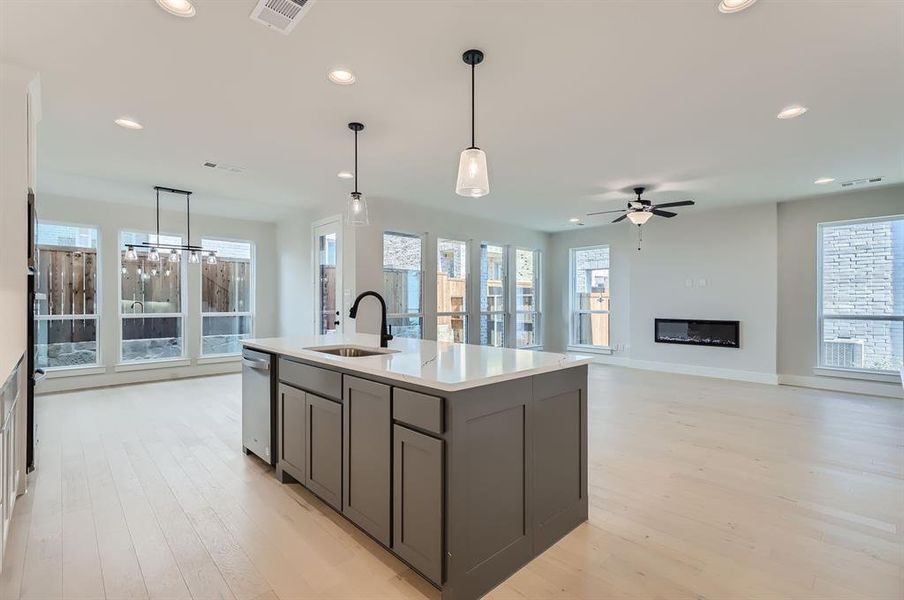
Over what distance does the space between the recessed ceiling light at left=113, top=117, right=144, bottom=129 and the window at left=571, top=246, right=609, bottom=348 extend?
289 inches

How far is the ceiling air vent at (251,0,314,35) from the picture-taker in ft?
6.55

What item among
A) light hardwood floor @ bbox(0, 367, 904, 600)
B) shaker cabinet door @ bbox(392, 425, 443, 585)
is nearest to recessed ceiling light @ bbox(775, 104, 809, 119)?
light hardwood floor @ bbox(0, 367, 904, 600)

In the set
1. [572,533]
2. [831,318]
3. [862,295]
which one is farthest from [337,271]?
[862,295]

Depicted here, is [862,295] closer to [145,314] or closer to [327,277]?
[327,277]

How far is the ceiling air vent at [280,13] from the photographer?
2.00 m

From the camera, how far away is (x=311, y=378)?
8.51 feet

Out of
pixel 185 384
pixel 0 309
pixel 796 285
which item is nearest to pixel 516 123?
pixel 0 309

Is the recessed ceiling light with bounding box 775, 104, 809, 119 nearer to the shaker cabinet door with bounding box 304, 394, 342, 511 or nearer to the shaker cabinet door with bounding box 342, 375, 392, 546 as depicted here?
the shaker cabinet door with bounding box 342, 375, 392, 546

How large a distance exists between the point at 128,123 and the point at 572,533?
167 inches

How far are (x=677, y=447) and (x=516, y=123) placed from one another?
9.77 ft

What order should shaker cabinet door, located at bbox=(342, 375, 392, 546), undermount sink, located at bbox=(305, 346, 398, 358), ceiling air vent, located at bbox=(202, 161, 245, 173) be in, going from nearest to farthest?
shaker cabinet door, located at bbox=(342, 375, 392, 546) < undermount sink, located at bbox=(305, 346, 398, 358) < ceiling air vent, located at bbox=(202, 161, 245, 173)

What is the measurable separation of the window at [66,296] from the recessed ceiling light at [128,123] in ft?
12.0

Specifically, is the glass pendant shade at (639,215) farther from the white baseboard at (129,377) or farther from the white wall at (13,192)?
the white baseboard at (129,377)

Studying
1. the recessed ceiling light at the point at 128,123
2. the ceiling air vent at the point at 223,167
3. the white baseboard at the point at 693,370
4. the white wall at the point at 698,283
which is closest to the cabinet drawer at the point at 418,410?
the recessed ceiling light at the point at 128,123
